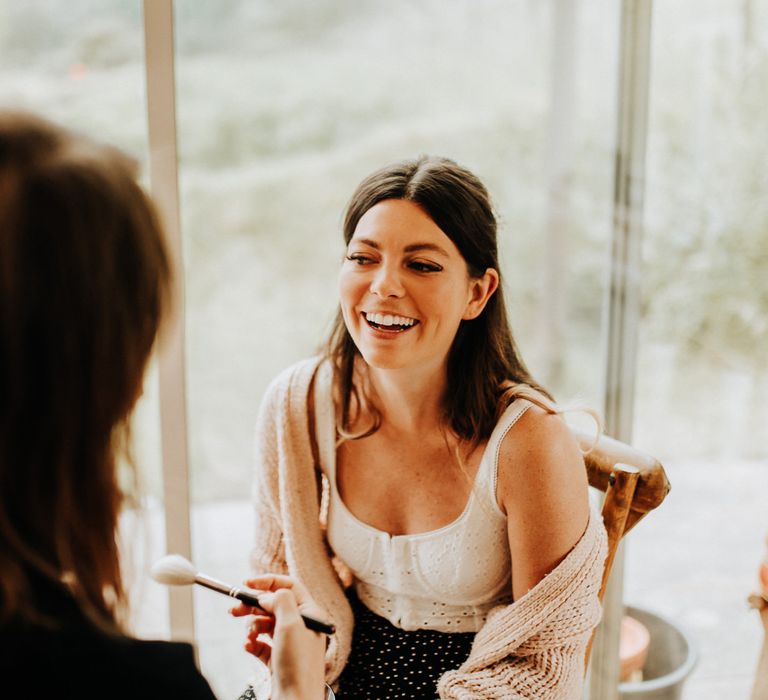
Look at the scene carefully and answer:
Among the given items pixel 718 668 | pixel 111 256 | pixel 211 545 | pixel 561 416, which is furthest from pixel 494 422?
pixel 718 668

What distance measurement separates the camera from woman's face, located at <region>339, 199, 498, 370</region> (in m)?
1.11

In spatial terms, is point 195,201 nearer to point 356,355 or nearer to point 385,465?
point 356,355

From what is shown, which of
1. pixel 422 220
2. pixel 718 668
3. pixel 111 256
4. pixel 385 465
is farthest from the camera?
pixel 718 668

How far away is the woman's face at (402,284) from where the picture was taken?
1111mm

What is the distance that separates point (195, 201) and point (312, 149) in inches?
10.3

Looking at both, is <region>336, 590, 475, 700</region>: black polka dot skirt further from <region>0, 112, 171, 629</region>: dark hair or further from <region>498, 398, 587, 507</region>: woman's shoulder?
<region>0, 112, 171, 629</region>: dark hair

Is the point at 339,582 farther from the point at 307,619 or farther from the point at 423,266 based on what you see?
the point at 423,266

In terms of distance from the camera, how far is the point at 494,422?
3.83ft

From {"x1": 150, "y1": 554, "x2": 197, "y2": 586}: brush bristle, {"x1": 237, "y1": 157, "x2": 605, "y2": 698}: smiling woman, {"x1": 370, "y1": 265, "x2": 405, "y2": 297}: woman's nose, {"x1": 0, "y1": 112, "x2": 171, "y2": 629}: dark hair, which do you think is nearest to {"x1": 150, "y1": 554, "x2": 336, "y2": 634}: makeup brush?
{"x1": 150, "y1": 554, "x2": 197, "y2": 586}: brush bristle

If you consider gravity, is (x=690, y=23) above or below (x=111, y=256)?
above

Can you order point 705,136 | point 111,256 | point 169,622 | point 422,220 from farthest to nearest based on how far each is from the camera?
point 705,136 → point 169,622 → point 422,220 → point 111,256

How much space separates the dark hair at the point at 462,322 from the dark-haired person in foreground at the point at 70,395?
20.1 inches

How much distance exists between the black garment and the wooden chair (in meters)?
0.65

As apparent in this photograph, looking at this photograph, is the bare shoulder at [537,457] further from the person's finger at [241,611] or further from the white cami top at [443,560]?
the person's finger at [241,611]
